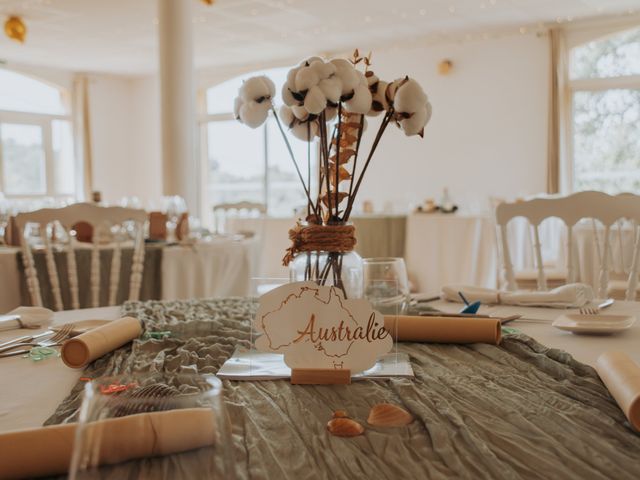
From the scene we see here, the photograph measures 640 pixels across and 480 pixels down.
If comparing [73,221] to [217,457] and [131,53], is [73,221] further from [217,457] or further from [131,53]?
[131,53]

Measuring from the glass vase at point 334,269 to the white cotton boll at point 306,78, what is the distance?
0.81 ft

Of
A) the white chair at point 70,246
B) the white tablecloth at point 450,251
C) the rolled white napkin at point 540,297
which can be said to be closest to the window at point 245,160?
the white tablecloth at point 450,251

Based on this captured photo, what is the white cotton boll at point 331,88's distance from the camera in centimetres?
92

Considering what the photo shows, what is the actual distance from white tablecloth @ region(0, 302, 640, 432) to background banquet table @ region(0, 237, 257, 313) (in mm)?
1748

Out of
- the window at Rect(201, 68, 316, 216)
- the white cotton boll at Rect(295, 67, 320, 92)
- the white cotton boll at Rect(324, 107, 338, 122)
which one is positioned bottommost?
the white cotton boll at Rect(324, 107, 338, 122)

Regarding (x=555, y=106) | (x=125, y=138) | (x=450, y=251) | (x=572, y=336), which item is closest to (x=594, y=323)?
(x=572, y=336)

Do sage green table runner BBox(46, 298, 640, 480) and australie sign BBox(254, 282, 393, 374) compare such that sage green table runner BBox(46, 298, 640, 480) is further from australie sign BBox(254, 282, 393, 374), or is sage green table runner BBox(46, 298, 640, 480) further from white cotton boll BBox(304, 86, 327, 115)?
white cotton boll BBox(304, 86, 327, 115)

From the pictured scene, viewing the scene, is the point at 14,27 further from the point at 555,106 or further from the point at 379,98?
the point at 379,98

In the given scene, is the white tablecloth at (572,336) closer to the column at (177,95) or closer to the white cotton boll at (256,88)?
the white cotton boll at (256,88)

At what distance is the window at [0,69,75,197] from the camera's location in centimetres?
973

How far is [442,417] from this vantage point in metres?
0.69

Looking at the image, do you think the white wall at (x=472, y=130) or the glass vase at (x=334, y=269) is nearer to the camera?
the glass vase at (x=334, y=269)

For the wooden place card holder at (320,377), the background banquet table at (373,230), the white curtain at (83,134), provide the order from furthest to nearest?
the white curtain at (83,134) → the background banquet table at (373,230) → the wooden place card holder at (320,377)

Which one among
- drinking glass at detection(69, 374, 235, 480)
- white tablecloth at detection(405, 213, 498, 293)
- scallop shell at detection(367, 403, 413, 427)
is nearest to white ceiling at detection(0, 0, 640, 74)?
white tablecloth at detection(405, 213, 498, 293)
